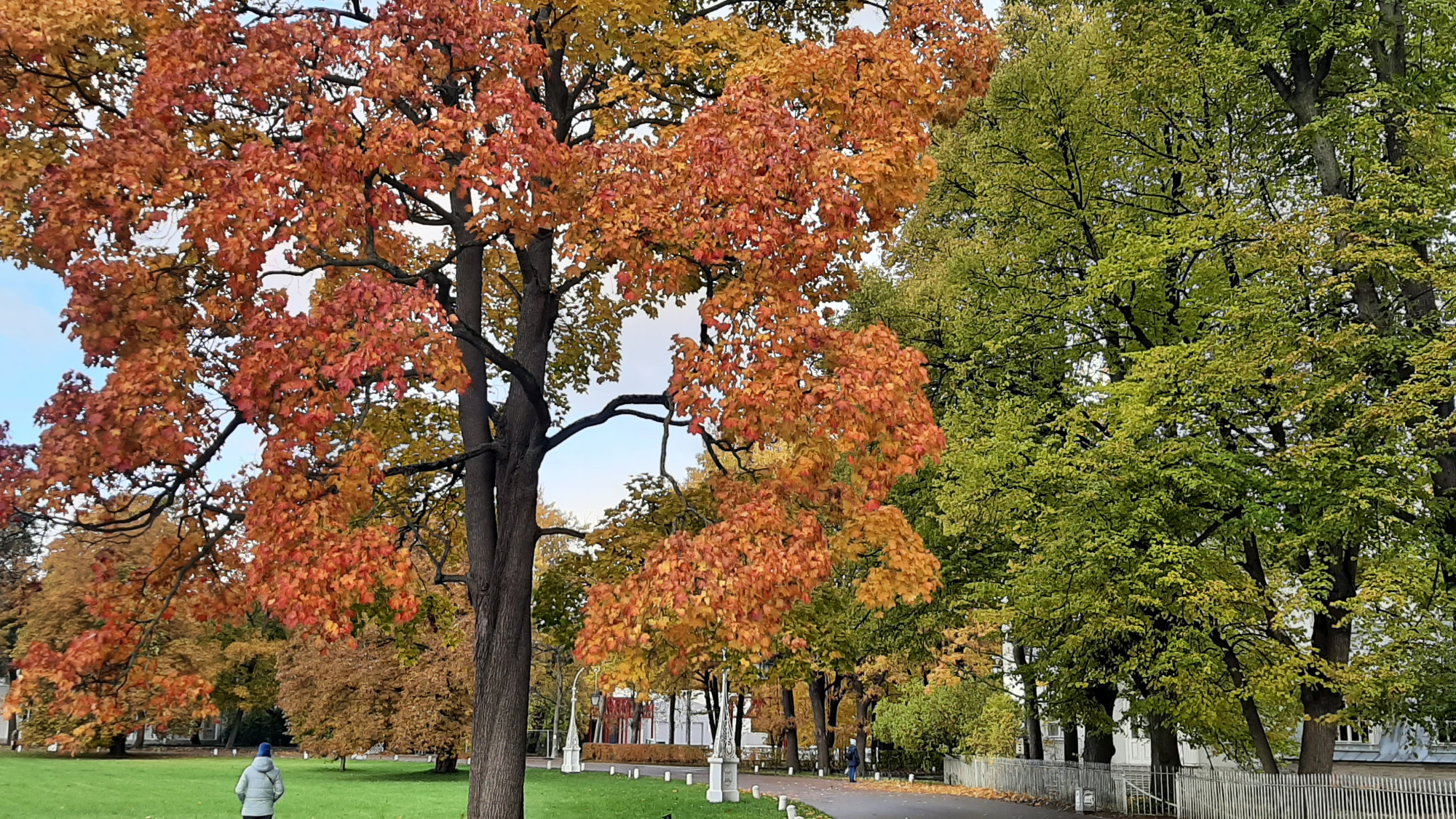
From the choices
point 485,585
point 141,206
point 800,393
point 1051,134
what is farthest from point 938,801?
point 141,206

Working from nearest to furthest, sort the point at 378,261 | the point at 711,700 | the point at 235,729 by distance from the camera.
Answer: the point at 378,261, the point at 711,700, the point at 235,729

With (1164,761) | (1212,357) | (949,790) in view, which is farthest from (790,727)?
(1212,357)

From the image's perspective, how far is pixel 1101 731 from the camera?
2097 cm

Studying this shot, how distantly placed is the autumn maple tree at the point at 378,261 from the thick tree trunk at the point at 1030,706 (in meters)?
12.7

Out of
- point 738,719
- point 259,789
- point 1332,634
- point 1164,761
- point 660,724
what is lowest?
point 660,724

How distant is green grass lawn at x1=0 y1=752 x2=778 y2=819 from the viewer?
2022 centimetres

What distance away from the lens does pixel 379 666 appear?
35.4 meters

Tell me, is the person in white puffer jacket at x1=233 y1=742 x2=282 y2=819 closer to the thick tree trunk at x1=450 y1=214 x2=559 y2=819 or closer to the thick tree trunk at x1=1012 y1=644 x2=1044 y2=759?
the thick tree trunk at x1=450 y1=214 x2=559 y2=819

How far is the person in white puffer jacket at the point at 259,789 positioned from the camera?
12.5 meters

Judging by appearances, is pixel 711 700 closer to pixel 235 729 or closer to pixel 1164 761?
pixel 235 729

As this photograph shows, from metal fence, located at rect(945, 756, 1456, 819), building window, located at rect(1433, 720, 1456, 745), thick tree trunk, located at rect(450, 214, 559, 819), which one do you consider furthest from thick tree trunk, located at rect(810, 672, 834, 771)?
thick tree trunk, located at rect(450, 214, 559, 819)

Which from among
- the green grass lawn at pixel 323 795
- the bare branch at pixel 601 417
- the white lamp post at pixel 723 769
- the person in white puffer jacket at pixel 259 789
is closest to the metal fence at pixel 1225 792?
the green grass lawn at pixel 323 795

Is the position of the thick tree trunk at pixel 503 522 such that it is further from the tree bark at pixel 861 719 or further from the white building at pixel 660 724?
the white building at pixel 660 724

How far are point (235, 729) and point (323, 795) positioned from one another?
3612 cm
